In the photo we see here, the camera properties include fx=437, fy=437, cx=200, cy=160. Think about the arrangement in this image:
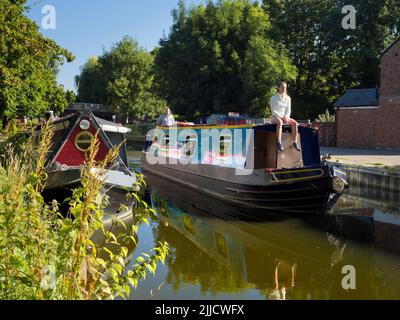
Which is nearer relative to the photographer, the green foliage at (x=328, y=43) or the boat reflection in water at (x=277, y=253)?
the boat reflection in water at (x=277, y=253)

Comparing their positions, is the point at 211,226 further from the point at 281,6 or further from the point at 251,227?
the point at 281,6

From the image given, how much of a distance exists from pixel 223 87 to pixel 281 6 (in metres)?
13.3

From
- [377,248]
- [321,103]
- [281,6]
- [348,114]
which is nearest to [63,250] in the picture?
[377,248]

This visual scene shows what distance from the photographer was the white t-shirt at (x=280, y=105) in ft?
38.8

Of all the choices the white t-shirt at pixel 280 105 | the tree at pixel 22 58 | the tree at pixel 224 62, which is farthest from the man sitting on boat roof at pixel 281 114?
the tree at pixel 224 62

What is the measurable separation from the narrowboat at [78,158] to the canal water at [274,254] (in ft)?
3.95

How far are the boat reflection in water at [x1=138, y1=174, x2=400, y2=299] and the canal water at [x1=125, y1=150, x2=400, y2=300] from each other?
0.02 m

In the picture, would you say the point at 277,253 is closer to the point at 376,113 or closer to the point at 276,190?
the point at 276,190

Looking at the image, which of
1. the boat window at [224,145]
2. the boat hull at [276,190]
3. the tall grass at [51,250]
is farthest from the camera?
the boat window at [224,145]

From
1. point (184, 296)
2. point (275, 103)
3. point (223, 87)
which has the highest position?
point (223, 87)

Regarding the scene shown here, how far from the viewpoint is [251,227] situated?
444 inches

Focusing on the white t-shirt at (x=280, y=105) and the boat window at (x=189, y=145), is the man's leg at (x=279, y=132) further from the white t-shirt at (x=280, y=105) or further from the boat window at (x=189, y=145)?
the boat window at (x=189, y=145)

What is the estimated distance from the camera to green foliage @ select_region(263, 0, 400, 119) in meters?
37.4

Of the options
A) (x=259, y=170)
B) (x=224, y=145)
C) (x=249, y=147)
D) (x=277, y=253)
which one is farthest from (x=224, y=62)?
(x=277, y=253)
